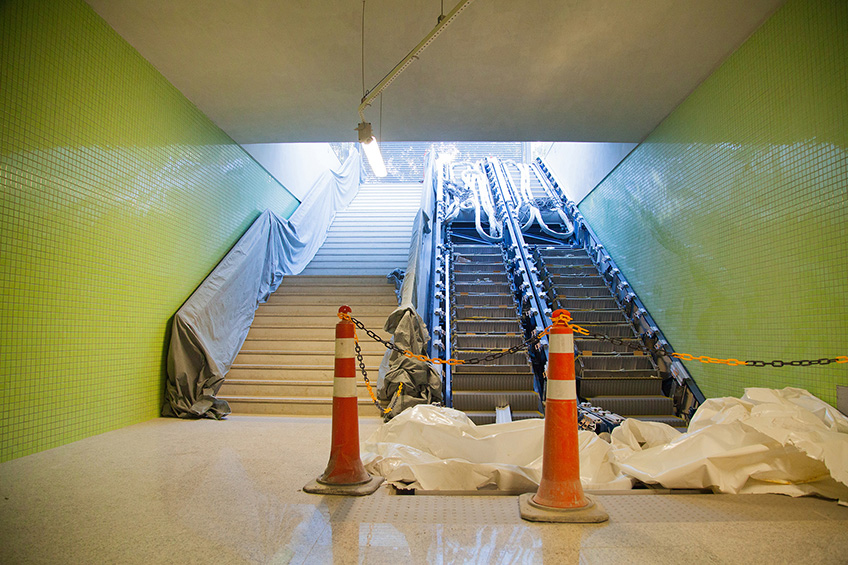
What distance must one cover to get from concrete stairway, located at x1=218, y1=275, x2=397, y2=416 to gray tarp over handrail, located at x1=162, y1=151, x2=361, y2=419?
0.70 ft

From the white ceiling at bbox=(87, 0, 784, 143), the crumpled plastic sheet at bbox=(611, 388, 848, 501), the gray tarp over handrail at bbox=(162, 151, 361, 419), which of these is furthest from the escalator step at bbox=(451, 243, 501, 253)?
the crumpled plastic sheet at bbox=(611, 388, 848, 501)

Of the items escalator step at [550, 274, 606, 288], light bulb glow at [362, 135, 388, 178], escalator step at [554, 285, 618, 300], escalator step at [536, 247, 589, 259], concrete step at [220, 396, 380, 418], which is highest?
light bulb glow at [362, 135, 388, 178]

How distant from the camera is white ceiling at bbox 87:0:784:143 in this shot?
421 cm

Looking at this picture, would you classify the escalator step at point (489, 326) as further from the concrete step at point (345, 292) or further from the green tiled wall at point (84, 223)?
the green tiled wall at point (84, 223)

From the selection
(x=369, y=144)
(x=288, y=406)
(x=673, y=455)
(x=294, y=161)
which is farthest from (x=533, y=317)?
(x=294, y=161)

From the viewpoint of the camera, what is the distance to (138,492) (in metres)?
2.50

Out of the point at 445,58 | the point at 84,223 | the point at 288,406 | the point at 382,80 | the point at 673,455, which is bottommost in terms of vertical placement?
the point at 288,406

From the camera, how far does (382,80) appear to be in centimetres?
488

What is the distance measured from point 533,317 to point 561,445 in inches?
169

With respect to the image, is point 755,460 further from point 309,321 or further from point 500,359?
point 309,321

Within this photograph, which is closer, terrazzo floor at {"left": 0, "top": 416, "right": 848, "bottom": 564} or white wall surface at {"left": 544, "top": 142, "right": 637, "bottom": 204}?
terrazzo floor at {"left": 0, "top": 416, "right": 848, "bottom": 564}

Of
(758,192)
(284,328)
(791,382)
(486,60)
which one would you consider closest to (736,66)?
(758,192)

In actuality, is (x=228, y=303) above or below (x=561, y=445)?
above

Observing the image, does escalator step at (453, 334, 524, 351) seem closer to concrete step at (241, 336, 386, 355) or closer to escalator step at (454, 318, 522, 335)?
escalator step at (454, 318, 522, 335)
